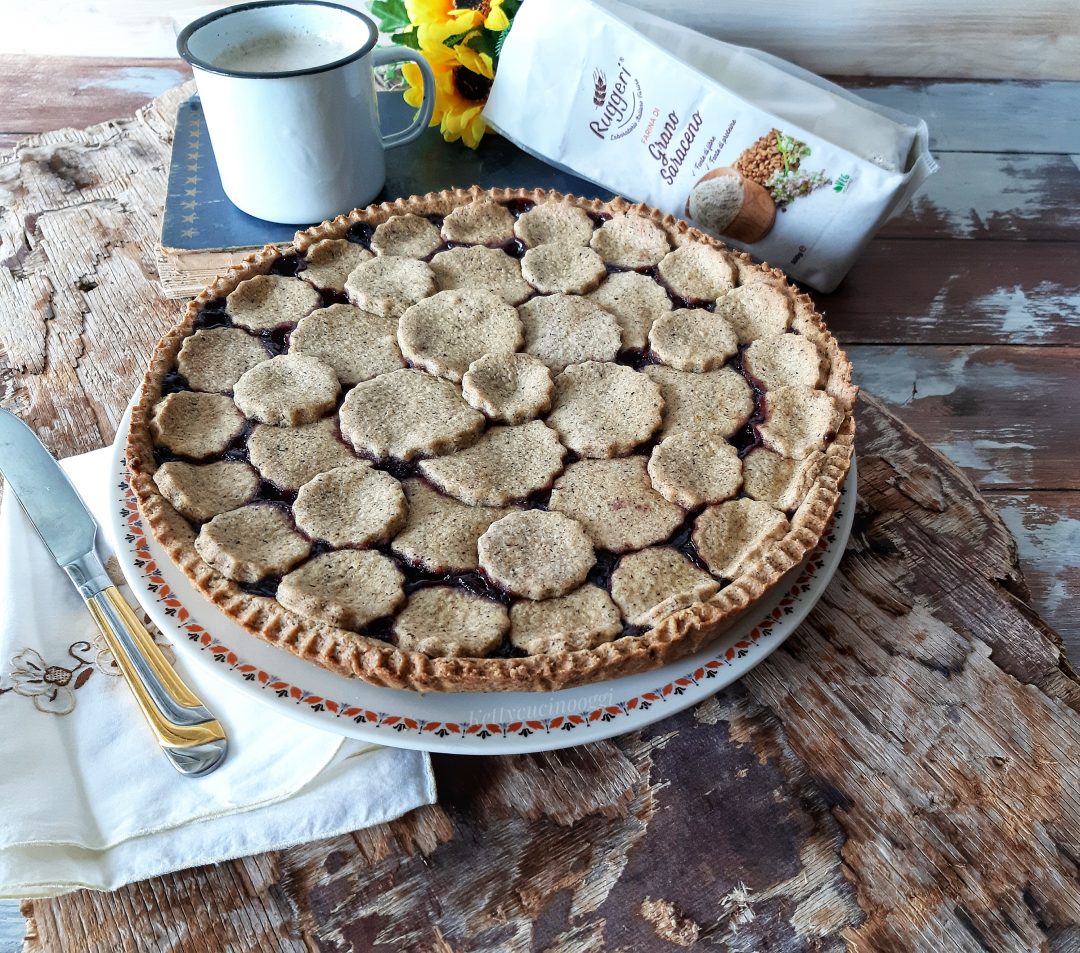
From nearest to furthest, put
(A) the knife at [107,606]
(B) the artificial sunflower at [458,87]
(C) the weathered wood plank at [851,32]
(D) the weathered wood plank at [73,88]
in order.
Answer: (A) the knife at [107,606], (B) the artificial sunflower at [458,87], (D) the weathered wood plank at [73,88], (C) the weathered wood plank at [851,32]

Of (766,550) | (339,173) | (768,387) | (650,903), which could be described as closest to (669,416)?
(768,387)

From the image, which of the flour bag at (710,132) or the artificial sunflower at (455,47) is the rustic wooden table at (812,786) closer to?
the flour bag at (710,132)

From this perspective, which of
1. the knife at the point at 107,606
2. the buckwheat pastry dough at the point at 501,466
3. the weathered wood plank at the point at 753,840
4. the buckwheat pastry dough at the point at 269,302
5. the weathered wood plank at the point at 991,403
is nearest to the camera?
the weathered wood plank at the point at 753,840

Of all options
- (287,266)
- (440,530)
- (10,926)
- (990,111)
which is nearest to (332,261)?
(287,266)

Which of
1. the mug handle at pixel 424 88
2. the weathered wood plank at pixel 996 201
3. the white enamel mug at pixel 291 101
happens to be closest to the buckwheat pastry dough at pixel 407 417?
the white enamel mug at pixel 291 101

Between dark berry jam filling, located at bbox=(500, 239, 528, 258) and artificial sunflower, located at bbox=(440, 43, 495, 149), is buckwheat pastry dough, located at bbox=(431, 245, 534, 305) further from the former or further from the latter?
artificial sunflower, located at bbox=(440, 43, 495, 149)

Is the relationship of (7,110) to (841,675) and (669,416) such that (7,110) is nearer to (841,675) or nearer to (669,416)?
(669,416)

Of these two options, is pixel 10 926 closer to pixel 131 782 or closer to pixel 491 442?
pixel 131 782

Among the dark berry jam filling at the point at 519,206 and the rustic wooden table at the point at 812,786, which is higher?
the dark berry jam filling at the point at 519,206
